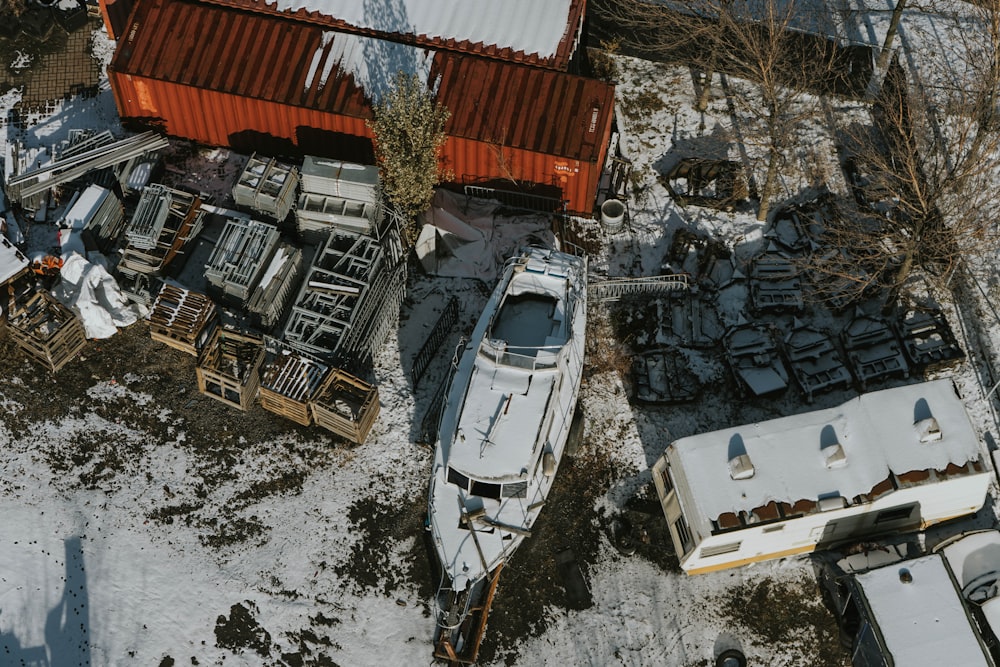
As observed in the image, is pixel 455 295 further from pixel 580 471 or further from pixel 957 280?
pixel 957 280

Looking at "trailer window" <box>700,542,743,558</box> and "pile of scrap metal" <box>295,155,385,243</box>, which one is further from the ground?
"pile of scrap metal" <box>295,155,385,243</box>

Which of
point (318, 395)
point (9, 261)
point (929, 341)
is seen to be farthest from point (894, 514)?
point (9, 261)

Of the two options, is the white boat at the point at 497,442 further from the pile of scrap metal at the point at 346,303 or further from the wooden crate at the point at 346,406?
the pile of scrap metal at the point at 346,303

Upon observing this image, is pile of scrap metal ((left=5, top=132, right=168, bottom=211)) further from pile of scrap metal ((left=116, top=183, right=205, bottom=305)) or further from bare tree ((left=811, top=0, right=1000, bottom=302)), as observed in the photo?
bare tree ((left=811, top=0, right=1000, bottom=302))

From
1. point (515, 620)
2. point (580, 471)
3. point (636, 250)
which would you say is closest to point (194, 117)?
point (636, 250)

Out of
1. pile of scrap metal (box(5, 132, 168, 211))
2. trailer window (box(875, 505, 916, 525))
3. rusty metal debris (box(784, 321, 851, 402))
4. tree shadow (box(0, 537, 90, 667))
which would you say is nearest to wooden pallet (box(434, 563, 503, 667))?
tree shadow (box(0, 537, 90, 667))

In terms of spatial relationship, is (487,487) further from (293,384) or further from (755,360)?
(755,360)
